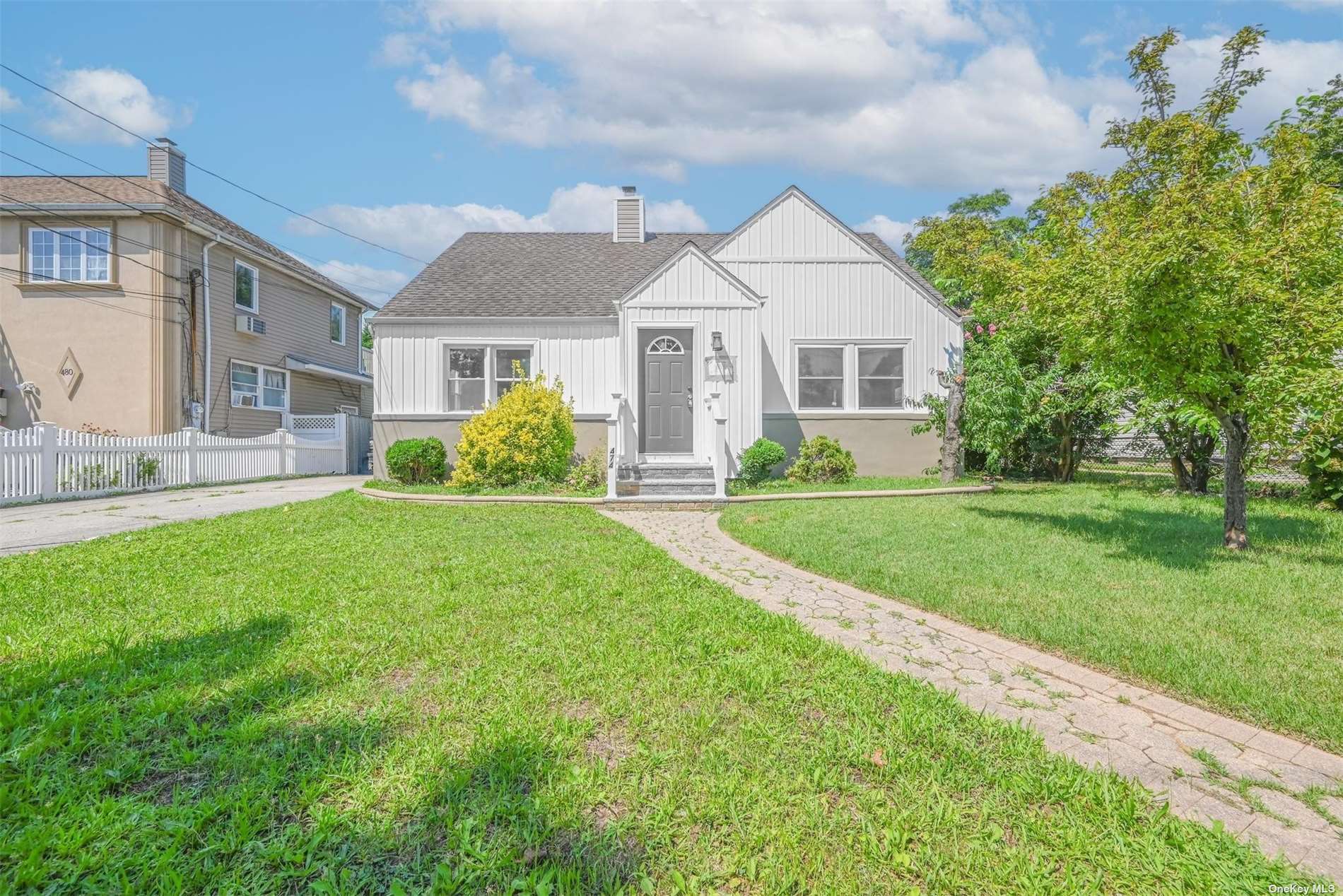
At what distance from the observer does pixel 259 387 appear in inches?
680

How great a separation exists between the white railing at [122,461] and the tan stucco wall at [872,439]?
1217cm

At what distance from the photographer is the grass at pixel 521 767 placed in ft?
5.93

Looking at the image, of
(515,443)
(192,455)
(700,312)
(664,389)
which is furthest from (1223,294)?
(192,455)

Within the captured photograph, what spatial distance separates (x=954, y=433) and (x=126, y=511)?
1389 cm

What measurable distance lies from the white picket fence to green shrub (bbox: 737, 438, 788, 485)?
1145 cm

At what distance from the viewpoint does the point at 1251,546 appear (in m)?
5.99

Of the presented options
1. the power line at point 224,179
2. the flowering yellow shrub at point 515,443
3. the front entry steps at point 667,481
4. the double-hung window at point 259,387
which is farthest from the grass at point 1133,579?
the double-hung window at point 259,387

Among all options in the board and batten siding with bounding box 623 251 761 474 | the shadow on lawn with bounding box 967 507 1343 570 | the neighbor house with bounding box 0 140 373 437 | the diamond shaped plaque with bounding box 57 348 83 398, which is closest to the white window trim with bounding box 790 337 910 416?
the board and batten siding with bounding box 623 251 761 474

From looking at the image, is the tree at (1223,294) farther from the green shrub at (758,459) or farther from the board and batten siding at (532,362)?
the board and batten siding at (532,362)

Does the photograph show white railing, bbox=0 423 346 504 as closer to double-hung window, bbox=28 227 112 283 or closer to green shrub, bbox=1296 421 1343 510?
double-hung window, bbox=28 227 112 283

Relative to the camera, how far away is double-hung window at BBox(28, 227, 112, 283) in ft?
46.8

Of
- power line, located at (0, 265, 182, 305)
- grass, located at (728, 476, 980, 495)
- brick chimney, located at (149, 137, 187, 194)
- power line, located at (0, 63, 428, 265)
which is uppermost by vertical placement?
brick chimney, located at (149, 137, 187, 194)

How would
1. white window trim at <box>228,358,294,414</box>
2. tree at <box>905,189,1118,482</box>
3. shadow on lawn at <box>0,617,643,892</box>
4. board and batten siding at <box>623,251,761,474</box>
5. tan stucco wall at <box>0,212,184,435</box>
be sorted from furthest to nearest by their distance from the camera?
white window trim at <box>228,358,294,414</box> → tan stucco wall at <box>0,212,184,435</box> → board and batten siding at <box>623,251,761,474</box> → tree at <box>905,189,1118,482</box> → shadow on lawn at <box>0,617,643,892</box>

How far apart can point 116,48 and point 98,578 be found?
39.4ft
